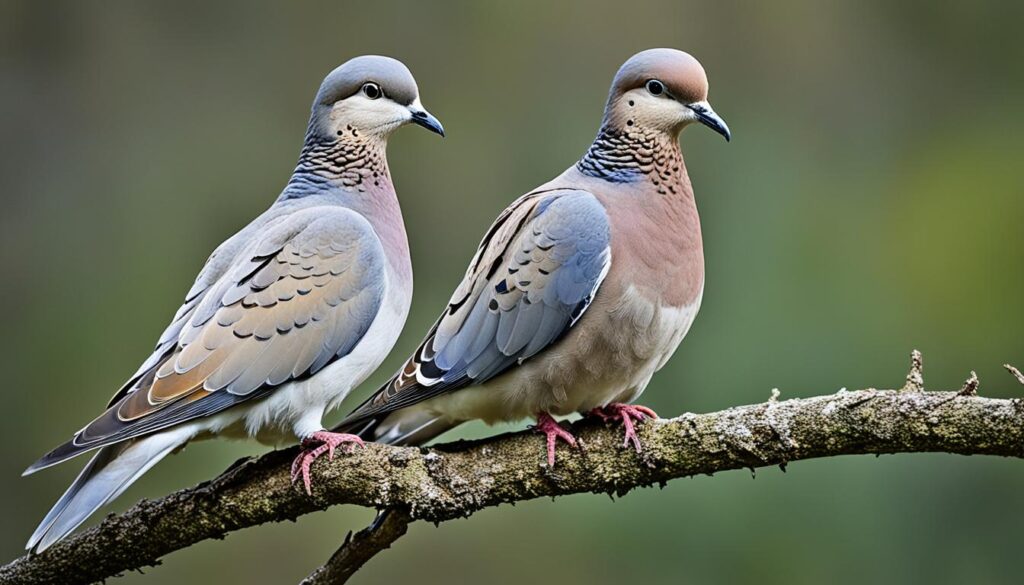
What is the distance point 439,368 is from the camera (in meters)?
2.49

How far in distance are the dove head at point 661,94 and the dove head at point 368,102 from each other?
1.22 ft

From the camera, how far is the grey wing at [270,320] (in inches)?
94.7

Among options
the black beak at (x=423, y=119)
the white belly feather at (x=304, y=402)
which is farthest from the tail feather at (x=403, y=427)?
the black beak at (x=423, y=119)

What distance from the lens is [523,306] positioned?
249 cm

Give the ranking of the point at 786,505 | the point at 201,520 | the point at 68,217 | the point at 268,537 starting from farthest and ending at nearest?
the point at 68,217
the point at 268,537
the point at 786,505
the point at 201,520

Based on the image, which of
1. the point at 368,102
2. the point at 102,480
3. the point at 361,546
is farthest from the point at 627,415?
the point at 102,480

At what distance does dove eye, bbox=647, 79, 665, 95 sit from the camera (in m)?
2.43

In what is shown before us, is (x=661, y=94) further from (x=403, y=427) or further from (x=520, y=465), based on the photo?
(x=403, y=427)

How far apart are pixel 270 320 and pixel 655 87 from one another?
34.0 inches

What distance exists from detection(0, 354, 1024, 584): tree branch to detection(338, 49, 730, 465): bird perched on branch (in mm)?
109

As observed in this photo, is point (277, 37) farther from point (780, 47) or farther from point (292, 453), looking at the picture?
point (292, 453)

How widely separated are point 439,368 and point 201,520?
0.53 m

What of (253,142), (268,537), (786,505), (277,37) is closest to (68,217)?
(253,142)

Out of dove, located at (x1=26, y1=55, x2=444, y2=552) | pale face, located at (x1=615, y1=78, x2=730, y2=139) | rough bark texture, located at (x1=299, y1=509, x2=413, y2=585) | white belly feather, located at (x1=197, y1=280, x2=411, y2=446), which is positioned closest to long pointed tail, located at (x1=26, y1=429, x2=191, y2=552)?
dove, located at (x1=26, y1=55, x2=444, y2=552)
